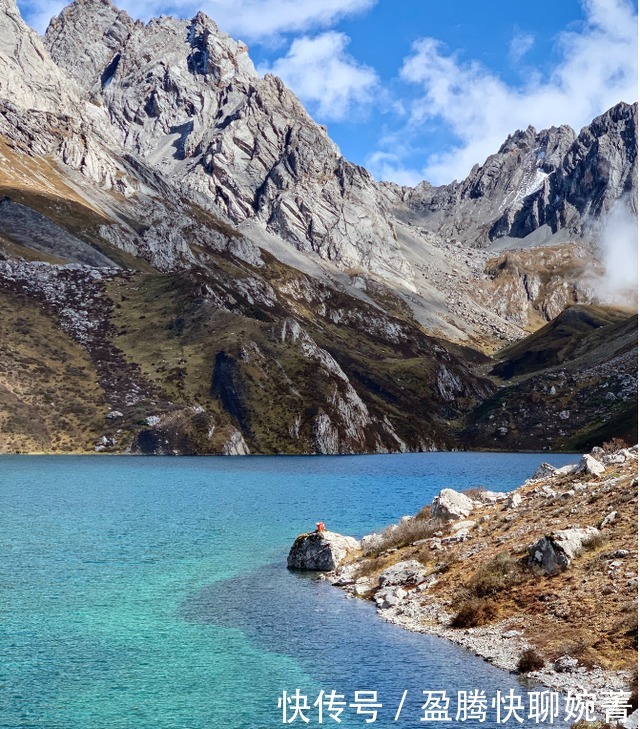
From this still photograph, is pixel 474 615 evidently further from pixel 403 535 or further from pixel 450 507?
pixel 450 507

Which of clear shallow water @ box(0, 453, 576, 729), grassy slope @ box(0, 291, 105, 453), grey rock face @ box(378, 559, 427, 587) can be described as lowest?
clear shallow water @ box(0, 453, 576, 729)

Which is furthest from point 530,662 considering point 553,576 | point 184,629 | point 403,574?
point 184,629

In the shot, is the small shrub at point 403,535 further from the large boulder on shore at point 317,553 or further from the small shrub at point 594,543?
the small shrub at point 594,543

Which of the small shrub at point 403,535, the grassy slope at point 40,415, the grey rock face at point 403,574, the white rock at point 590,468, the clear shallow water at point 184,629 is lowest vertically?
the clear shallow water at point 184,629

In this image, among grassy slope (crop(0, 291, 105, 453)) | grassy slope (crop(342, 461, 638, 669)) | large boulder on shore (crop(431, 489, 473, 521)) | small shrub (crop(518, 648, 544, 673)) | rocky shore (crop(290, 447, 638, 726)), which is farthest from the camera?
grassy slope (crop(0, 291, 105, 453))

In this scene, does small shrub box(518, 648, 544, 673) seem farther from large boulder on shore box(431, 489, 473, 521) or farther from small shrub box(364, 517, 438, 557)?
large boulder on shore box(431, 489, 473, 521)

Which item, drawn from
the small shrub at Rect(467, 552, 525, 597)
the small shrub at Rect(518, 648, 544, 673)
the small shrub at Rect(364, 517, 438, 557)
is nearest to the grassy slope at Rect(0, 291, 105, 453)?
the small shrub at Rect(364, 517, 438, 557)

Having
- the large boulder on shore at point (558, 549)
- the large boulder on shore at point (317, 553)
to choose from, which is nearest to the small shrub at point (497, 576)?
the large boulder on shore at point (558, 549)
